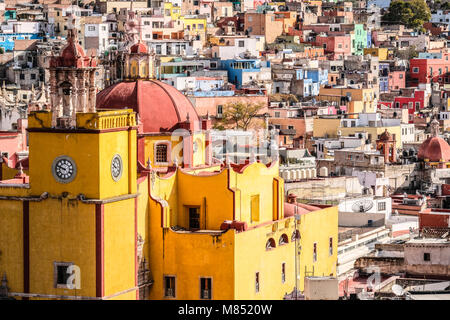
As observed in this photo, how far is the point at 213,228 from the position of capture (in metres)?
38.8

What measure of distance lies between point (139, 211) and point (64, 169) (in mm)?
3516

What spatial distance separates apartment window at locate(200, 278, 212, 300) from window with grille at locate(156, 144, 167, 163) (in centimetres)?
467

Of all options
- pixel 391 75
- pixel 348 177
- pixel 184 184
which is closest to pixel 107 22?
pixel 391 75

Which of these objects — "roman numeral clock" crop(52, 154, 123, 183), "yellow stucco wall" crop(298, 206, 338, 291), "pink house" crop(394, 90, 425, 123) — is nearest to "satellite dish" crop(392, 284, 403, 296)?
"yellow stucco wall" crop(298, 206, 338, 291)

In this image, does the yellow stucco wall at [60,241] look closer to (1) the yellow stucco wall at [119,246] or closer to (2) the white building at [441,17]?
(1) the yellow stucco wall at [119,246]

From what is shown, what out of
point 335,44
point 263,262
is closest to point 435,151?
point 263,262

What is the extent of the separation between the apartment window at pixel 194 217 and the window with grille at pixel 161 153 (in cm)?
222

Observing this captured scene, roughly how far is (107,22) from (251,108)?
23160mm

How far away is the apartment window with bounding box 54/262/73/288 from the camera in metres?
34.0

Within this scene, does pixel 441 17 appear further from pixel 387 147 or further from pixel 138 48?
pixel 138 48

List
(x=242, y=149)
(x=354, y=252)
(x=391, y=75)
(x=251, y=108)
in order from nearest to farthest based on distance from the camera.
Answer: (x=354, y=252)
(x=242, y=149)
(x=251, y=108)
(x=391, y=75)

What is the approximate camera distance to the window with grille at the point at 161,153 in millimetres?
40688

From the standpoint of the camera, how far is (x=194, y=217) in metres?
39.1
